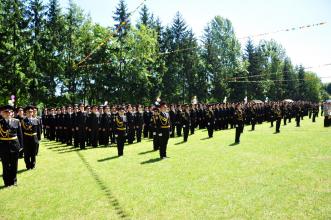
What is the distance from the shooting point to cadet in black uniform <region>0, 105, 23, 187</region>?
912 cm

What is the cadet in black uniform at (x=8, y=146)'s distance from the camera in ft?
29.9

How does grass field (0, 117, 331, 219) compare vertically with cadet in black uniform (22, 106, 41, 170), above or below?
below

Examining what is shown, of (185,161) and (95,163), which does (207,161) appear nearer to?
(185,161)

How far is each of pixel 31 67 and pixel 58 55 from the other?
19.2ft

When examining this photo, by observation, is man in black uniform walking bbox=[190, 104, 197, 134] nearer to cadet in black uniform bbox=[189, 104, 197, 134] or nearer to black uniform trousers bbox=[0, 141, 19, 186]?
cadet in black uniform bbox=[189, 104, 197, 134]

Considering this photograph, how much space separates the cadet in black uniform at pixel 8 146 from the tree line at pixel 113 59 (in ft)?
62.0

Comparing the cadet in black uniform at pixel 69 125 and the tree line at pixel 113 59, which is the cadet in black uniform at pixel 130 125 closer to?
the cadet in black uniform at pixel 69 125

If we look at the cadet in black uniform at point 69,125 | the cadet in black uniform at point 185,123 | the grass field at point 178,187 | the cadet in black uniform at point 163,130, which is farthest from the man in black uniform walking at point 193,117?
the cadet in black uniform at point 163,130

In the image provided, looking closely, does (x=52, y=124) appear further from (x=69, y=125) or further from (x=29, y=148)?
(x=29, y=148)

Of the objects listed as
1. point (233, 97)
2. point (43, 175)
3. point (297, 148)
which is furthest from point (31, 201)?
point (233, 97)

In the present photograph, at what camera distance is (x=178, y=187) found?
27.6ft

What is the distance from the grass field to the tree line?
1666cm

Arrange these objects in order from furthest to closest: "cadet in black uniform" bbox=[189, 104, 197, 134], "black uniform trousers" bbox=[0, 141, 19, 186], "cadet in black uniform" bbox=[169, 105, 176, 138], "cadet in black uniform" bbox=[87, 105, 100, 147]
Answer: "cadet in black uniform" bbox=[189, 104, 197, 134], "cadet in black uniform" bbox=[169, 105, 176, 138], "cadet in black uniform" bbox=[87, 105, 100, 147], "black uniform trousers" bbox=[0, 141, 19, 186]

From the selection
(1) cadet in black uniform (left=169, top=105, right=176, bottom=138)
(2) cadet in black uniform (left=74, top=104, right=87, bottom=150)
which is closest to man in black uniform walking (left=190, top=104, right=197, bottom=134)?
(1) cadet in black uniform (left=169, top=105, right=176, bottom=138)
